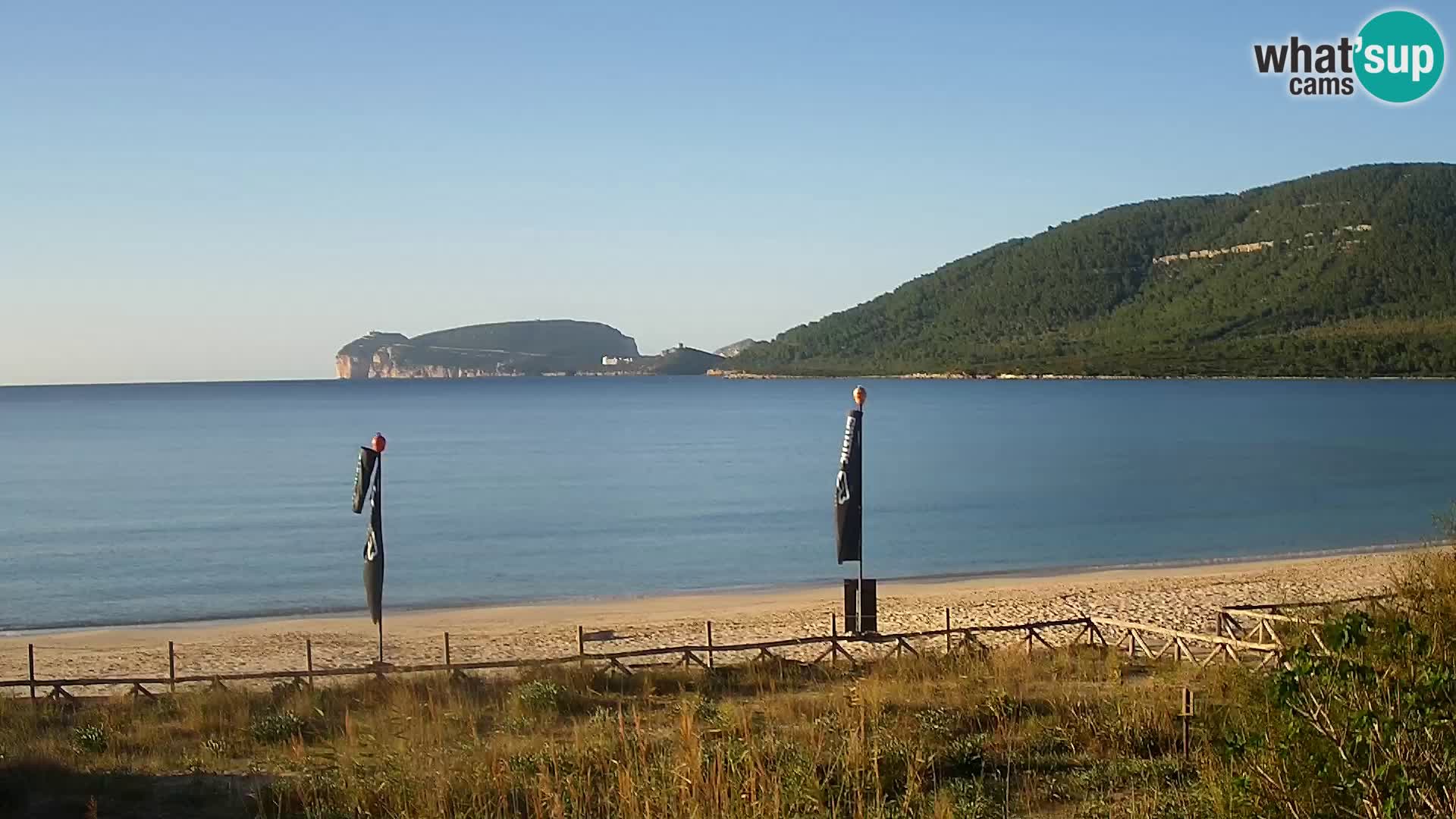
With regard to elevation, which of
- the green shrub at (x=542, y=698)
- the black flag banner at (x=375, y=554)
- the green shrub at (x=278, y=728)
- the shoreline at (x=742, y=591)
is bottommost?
the shoreline at (x=742, y=591)

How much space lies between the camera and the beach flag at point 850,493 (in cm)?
1800

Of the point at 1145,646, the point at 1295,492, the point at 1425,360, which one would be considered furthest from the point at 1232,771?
the point at 1425,360

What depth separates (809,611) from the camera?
94.4 feet

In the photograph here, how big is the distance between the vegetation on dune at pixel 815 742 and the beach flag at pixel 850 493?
266 centimetres

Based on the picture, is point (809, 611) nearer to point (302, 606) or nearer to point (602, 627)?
point (602, 627)

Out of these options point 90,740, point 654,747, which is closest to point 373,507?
point 90,740

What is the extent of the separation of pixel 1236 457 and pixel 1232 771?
75.1 m

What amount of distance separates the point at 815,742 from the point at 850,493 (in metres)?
9.05

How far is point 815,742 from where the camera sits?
9367 millimetres

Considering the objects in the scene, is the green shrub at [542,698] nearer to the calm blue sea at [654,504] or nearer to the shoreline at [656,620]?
the shoreline at [656,620]

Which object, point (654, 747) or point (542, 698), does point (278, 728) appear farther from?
point (654, 747)

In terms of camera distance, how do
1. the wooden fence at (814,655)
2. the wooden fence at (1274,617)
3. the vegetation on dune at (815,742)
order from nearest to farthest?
1. the vegetation on dune at (815,742)
2. the wooden fence at (1274,617)
3. the wooden fence at (814,655)

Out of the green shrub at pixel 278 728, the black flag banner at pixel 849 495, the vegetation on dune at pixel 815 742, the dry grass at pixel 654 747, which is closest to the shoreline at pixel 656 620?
the black flag banner at pixel 849 495

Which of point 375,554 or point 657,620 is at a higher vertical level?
point 375,554
